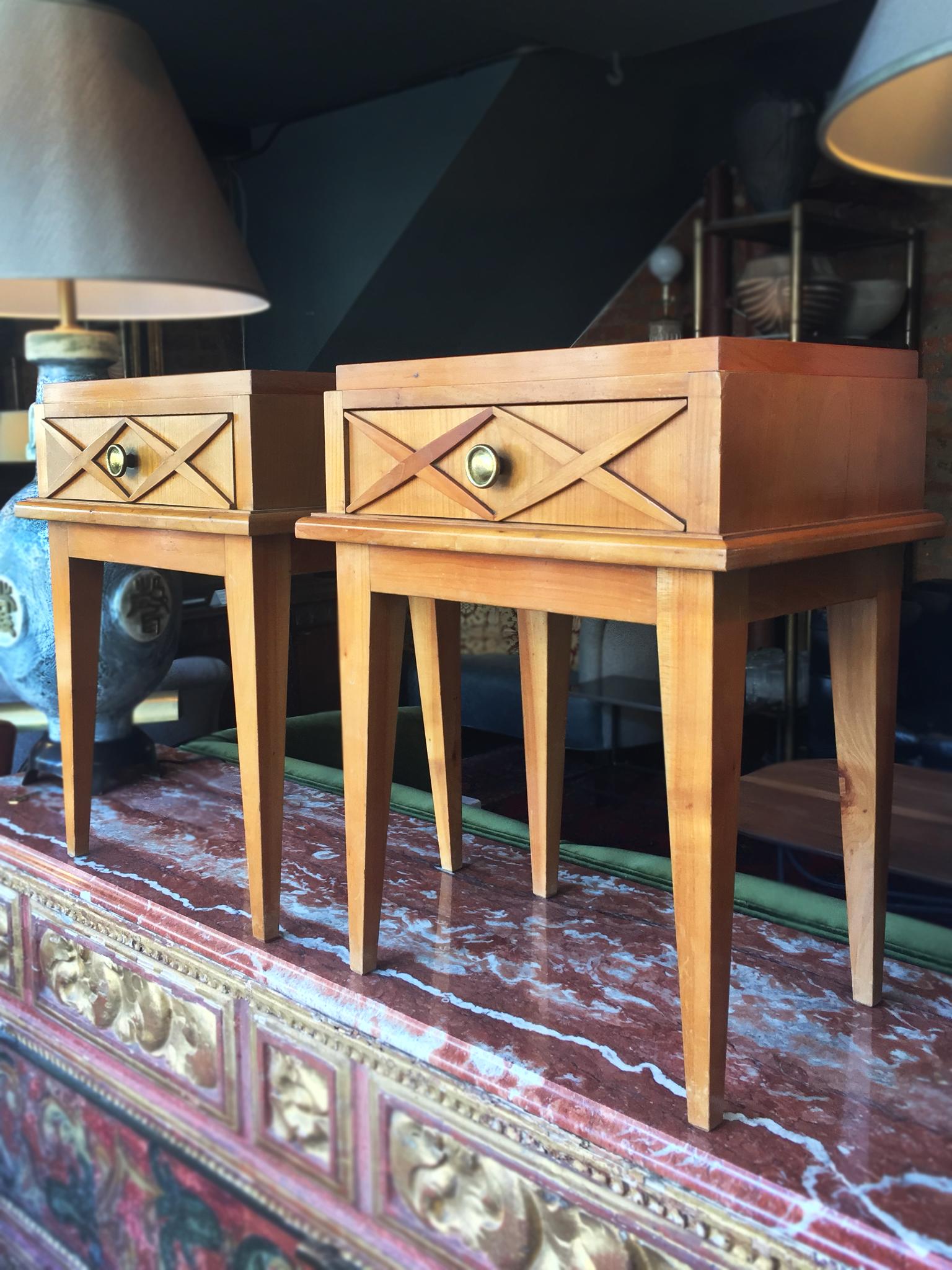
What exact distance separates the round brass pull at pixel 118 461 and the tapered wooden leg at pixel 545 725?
0.47 metres

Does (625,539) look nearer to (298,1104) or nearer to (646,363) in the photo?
(646,363)

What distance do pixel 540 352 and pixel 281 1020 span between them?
691mm

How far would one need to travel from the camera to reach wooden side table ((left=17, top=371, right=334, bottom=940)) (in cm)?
113

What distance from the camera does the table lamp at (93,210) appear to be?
1.31m

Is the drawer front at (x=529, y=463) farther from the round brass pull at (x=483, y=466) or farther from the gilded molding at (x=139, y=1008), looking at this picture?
the gilded molding at (x=139, y=1008)

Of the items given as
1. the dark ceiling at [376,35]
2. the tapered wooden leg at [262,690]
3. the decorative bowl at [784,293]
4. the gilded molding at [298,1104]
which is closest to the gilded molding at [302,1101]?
the gilded molding at [298,1104]

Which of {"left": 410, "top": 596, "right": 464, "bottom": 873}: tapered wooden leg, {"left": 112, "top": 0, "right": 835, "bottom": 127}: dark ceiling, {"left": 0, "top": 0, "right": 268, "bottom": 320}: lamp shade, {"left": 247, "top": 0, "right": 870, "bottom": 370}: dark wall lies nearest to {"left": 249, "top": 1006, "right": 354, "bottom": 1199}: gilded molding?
{"left": 410, "top": 596, "right": 464, "bottom": 873}: tapered wooden leg

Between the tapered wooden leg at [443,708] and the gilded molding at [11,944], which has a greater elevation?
the tapered wooden leg at [443,708]

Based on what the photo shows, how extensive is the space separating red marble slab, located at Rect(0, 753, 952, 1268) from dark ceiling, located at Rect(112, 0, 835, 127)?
2.55 m

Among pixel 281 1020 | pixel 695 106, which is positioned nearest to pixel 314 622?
pixel 281 1020

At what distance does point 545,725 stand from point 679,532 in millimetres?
526

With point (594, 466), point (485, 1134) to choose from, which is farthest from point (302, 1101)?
point (594, 466)

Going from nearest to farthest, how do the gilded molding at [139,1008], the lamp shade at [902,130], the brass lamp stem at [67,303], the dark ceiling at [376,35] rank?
the lamp shade at [902,130]
the gilded molding at [139,1008]
the brass lamp stem at [67,303]
the dark ceiling at [376,35]

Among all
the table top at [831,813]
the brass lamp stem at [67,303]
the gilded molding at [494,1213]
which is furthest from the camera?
the table top at [831,813]
